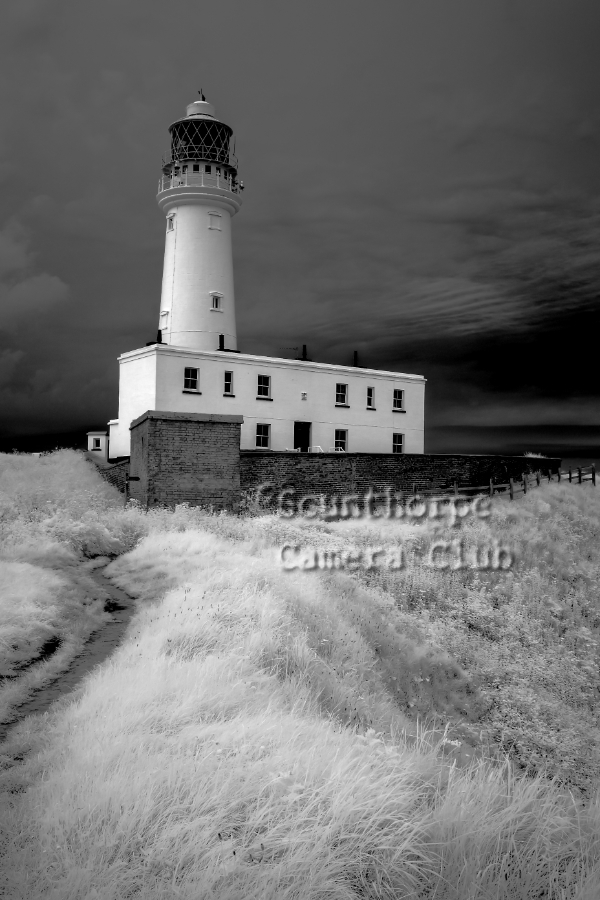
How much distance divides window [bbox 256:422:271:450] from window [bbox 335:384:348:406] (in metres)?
4.33

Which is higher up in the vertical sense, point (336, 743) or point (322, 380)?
point (322, 380)

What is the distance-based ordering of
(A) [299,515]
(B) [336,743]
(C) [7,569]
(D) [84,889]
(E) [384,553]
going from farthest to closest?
(A) [299,515], (E) [384,553], (C) [7,569], (B) [336,743], (D) [84,889]

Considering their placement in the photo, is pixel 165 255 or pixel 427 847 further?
pixel 165 255

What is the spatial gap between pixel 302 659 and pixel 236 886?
4302mm

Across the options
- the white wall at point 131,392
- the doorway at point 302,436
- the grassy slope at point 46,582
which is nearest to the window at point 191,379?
the white wall at point 131,392

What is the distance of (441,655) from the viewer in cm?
1159

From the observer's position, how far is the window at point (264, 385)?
30453 millimetres

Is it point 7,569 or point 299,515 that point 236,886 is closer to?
point 7,569

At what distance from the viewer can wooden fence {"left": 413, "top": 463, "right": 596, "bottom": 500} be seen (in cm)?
2836

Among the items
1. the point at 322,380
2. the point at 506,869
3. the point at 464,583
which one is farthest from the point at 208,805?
the point at 322,380

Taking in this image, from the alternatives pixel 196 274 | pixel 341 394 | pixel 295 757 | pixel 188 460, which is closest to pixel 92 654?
pixel 295 757

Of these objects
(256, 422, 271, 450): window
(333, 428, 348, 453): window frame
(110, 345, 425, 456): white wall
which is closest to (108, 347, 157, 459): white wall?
(110, 345, 425, 456): white wall

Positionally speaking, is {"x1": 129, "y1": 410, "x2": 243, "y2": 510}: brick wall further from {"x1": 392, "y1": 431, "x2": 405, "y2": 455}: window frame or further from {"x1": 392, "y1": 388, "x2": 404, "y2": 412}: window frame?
{"x1": 392, "y1": 388, "x2": 404, "y2": 412}: window frame

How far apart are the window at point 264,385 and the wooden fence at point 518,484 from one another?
8.17 meters
